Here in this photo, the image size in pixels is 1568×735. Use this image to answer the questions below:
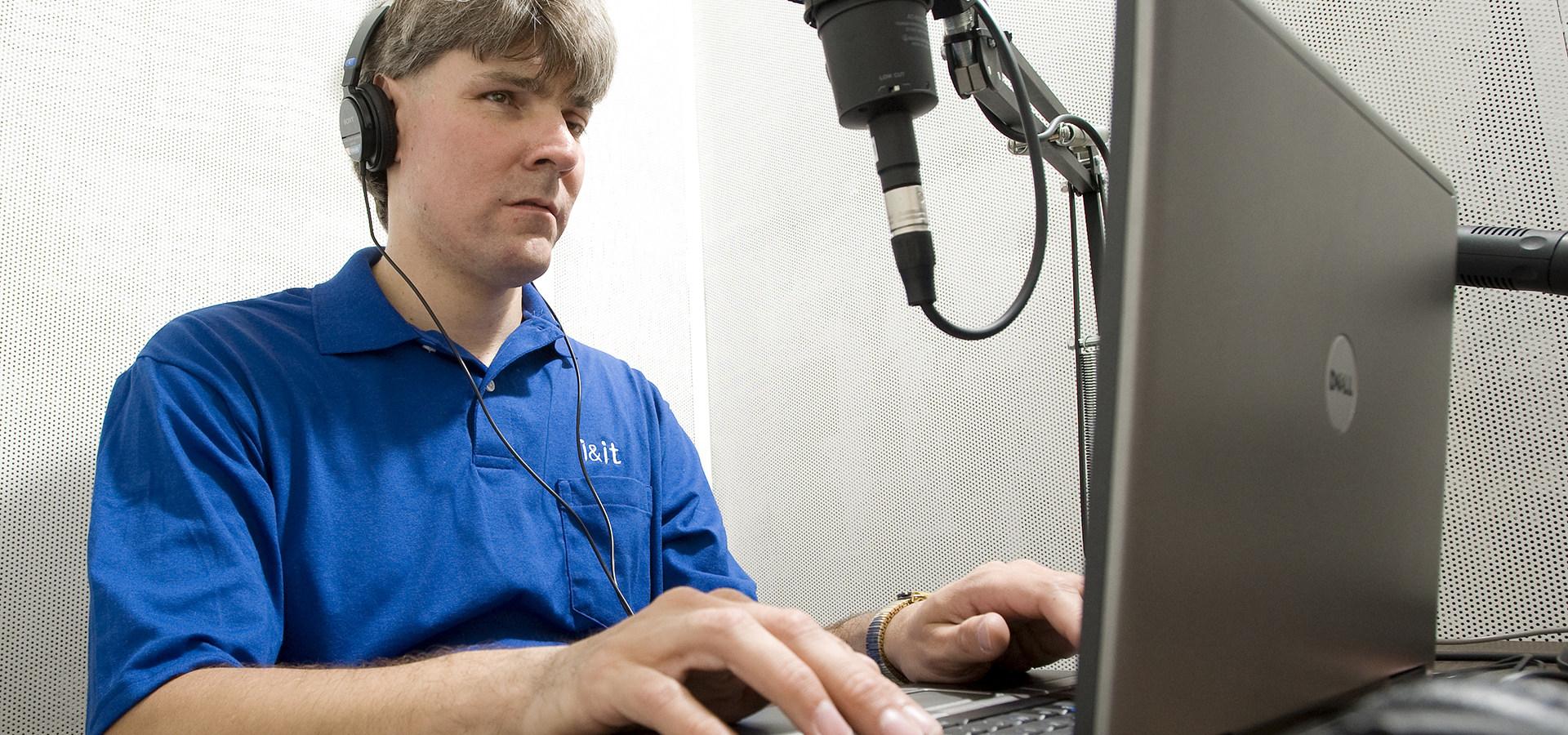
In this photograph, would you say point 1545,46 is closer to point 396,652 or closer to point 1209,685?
point 1209,685

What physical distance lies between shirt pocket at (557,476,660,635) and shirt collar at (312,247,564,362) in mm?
190

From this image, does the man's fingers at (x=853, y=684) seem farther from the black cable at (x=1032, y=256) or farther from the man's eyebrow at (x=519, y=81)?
the man's eyebrow at (x=519, y=81)

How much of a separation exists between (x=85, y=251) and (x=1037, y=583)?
1022 millimetres

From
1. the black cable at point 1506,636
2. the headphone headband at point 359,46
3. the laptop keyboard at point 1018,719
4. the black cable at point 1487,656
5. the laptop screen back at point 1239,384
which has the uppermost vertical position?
the headphone headband at point 359,46

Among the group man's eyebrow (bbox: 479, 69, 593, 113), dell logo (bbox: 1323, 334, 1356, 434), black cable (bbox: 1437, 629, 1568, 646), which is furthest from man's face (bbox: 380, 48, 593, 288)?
black cable (bbox: 1437, 629, 1568, 646)

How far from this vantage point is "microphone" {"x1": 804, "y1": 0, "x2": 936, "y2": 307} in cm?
46

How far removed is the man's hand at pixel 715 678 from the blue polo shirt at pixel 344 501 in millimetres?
397

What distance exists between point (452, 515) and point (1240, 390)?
0.80 meters

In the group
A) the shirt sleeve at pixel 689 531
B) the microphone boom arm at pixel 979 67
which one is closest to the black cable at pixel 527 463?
the shirt sleeve at pixel 689 531

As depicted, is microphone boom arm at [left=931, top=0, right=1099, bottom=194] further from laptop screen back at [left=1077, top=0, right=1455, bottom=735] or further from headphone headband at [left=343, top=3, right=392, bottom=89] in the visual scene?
headphone headband at [left=343, top=3, right=392, bottom=89]

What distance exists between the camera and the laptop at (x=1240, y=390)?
0.27 meters

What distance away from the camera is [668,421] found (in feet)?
4.24

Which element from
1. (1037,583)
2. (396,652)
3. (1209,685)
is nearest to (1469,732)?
(1209,685)

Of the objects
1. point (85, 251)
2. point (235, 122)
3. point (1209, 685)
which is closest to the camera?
point (1209, 685)
